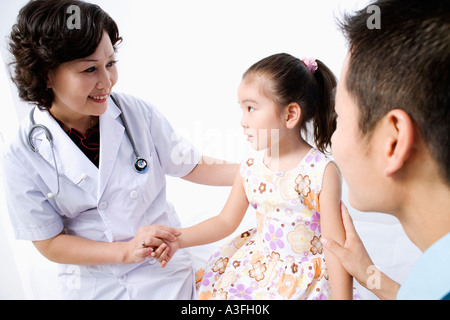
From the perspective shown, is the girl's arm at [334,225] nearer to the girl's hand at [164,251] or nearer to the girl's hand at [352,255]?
the girl's hand at [352,255]

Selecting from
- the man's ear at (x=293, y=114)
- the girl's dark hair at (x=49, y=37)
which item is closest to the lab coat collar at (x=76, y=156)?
the girl's dark hair at (x=49, y=37)

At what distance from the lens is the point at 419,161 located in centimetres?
68

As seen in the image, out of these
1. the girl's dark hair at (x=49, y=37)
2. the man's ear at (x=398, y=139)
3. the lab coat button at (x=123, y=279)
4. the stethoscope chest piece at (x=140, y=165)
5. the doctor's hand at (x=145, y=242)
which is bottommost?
the lab coat button at (x=123, y=279)

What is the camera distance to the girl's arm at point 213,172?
5.01 feet

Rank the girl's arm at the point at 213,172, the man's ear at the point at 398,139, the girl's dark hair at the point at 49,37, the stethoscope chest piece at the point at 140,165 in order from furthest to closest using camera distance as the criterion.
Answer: the girl's arm at the point at 213,172 → the stethoscope chest piece at the point at 140,165 → the girl's dark hair at the point at 49,37 → the man's ear at the point at 398,139

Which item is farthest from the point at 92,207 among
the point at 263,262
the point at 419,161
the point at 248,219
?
the point at 419,161

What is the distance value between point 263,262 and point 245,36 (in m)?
1.39

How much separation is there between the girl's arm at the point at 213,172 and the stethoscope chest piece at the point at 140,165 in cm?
26

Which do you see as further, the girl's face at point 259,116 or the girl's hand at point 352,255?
the girl's face at point 259,116

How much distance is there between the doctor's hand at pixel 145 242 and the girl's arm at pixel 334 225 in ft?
1.58

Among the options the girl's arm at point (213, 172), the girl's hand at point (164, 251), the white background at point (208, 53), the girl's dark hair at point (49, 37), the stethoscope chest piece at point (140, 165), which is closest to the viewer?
the girl's dark hair at point (49, 37)

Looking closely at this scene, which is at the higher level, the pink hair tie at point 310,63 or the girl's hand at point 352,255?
the pink hair tie at point 310,63

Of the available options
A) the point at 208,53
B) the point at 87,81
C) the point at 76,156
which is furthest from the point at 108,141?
the point at 208,53

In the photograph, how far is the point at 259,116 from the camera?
1207 mm
